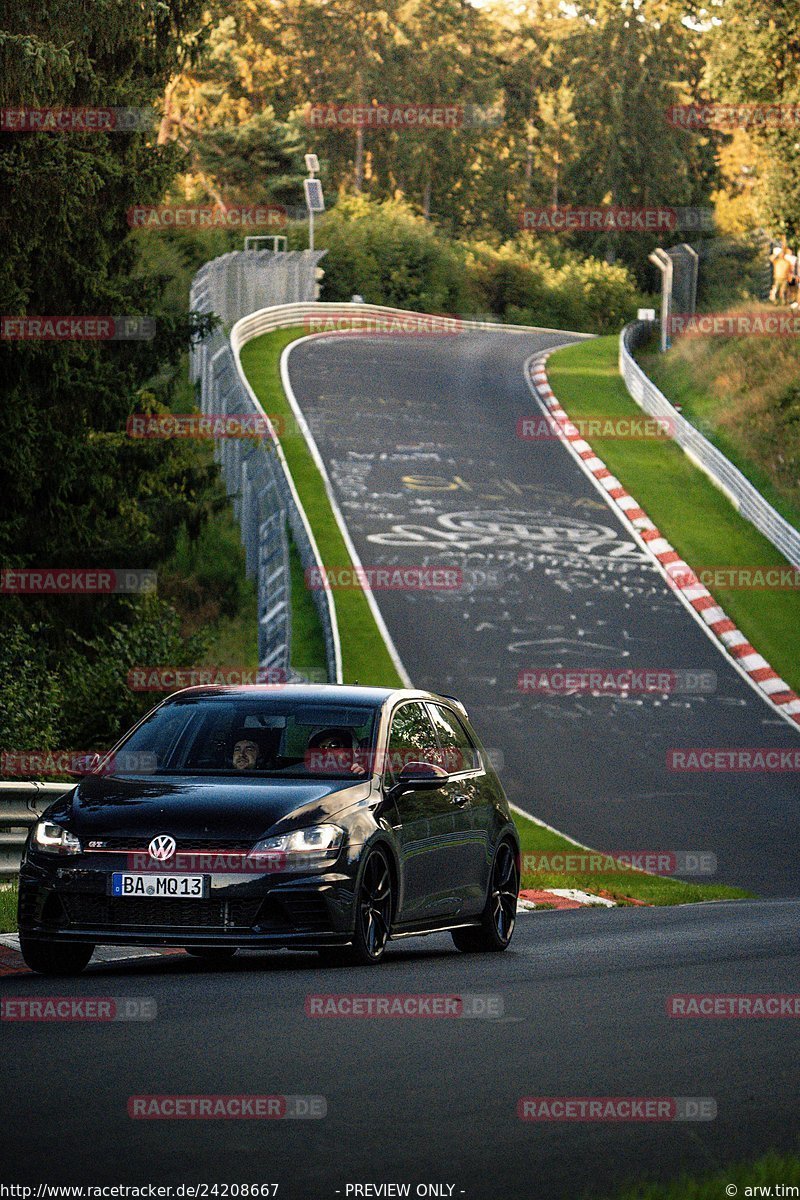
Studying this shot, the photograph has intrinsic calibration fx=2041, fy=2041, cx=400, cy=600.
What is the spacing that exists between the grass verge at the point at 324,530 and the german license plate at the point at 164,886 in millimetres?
14809

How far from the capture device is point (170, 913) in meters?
10.2

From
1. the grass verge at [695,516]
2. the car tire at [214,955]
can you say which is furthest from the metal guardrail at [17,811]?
the grass verge at [695,516]

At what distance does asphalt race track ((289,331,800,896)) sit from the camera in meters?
23.0

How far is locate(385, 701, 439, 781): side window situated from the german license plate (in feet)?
5.08

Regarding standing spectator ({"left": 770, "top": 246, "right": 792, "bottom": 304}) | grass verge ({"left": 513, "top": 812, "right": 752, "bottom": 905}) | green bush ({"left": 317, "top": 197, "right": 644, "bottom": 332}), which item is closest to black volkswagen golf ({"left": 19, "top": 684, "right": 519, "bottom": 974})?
grass verge ({"left": 513, "top": 812, "right": 752, "bottom": 905})

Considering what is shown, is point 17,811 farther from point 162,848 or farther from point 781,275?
point 781,275

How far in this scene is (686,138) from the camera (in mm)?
119938

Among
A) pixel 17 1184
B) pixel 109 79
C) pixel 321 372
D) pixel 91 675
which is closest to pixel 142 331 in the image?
pixel 109 79

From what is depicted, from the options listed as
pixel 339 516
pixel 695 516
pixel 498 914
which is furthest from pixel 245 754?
pixel 695 516

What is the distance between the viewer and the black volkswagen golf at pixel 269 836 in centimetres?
1021

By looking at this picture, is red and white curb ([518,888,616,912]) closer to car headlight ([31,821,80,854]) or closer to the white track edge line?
car headlight ([31,821,80,854])

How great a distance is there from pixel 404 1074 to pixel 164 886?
9.35 feet

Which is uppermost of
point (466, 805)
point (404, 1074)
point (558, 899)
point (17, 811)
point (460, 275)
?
point (404, 1074)

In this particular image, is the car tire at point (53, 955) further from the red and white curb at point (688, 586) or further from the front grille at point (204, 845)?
the red and white curb at point (688, 586)
